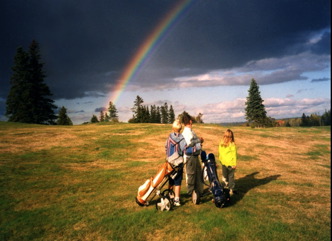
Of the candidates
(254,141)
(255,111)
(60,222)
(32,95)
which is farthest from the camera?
(255,111)

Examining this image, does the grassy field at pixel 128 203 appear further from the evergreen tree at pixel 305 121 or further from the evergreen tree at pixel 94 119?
the evergreen tree at pixel 305 121

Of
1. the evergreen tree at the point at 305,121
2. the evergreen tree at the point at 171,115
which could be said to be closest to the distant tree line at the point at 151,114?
the evergreen tree at the point at 171,115

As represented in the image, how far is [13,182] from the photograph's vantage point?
9.68m

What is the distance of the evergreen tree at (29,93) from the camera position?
46.7 metres

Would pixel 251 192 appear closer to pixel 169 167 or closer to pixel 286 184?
pixel 286 184

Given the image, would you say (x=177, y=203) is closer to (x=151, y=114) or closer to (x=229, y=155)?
(x=229, y=155)

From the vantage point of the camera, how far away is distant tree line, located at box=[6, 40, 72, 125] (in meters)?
46.7

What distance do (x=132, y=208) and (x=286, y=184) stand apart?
25.1 ft

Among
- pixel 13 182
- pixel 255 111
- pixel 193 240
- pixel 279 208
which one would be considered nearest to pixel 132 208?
pixel 193 240

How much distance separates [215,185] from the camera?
24.5 feet

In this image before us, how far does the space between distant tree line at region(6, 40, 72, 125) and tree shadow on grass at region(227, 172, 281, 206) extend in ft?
155

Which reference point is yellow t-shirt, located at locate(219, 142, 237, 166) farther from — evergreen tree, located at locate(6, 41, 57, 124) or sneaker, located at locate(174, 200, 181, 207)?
evergreen tree, located at locate(6, 41, 57, 124)

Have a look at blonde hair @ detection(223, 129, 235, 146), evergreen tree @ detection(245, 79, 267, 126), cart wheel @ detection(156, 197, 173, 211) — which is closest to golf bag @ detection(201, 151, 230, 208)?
blonde hair @ detection(223, 129, 235, 146)

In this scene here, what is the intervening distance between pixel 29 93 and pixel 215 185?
50363mm
